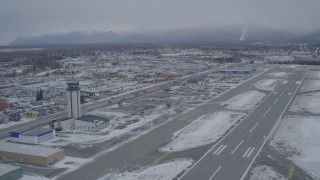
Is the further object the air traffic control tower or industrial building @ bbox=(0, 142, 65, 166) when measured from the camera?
the air traffic control tower

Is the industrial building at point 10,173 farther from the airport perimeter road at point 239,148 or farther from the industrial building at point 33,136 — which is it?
the airport perimeter road at point 239,148

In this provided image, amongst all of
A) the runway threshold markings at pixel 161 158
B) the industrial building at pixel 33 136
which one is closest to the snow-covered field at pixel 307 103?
the runway threshold markings at pixel 161 158

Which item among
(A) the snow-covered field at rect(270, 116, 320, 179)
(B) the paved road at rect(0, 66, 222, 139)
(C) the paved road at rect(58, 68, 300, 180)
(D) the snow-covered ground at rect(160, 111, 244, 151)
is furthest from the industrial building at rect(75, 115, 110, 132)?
(A) the snow-covered field at rect(270, 116, 320, 179)

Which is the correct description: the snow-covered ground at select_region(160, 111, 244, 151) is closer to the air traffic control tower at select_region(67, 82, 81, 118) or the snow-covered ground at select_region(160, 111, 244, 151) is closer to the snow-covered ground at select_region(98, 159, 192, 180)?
the snow-covered ground at select_region(98, 159, 192, 180)

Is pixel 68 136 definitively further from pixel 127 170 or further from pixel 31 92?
pixel 31 92

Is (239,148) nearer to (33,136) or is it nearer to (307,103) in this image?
(33,136)
